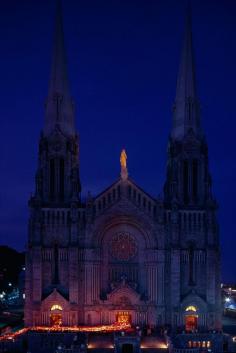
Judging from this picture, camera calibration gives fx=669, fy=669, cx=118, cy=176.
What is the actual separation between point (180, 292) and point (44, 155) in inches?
716

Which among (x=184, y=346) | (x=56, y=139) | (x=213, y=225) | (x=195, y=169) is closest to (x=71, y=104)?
(x=56, y=139)

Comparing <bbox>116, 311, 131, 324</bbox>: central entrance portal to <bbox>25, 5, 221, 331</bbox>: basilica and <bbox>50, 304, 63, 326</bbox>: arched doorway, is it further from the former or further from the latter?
<bbox>50, 304, 63, 326</bbox>: arched doorway

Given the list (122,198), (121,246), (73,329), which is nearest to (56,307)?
(73,329)

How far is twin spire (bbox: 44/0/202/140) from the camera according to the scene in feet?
214

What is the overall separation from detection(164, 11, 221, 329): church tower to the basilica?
94mm

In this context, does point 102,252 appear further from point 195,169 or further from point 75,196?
point 195,169

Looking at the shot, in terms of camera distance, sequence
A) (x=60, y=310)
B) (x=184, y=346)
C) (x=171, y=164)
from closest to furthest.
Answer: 1. (x=184, y=346)
2. (x=60, y=310)
3. (x=171, y=164)

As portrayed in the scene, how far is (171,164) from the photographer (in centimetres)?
6556

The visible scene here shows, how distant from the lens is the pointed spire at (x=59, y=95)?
213 ft

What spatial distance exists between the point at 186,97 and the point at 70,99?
37.7 ft

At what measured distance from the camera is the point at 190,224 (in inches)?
2501

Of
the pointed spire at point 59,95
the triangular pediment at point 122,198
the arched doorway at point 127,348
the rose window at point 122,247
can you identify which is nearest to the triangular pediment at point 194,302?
the rose window at point 122,247

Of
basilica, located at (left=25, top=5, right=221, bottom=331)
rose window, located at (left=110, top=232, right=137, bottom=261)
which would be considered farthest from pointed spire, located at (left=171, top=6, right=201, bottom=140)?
rose window, located at (left=110, top=232, right=137, bottom=261)

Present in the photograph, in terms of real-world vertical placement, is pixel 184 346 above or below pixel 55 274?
below
